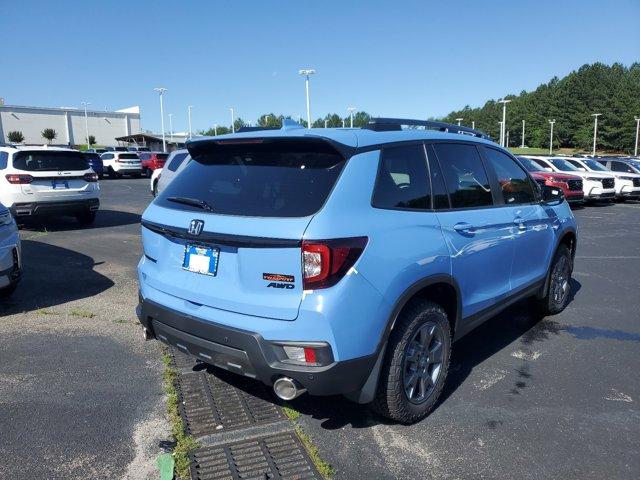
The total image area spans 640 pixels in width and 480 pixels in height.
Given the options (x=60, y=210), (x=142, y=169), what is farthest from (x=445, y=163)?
(x=142, y=169)

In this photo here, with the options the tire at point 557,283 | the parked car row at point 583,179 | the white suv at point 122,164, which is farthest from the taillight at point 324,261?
the white suv at point 122,164

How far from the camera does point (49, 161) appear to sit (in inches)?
411

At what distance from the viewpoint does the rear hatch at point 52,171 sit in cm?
1002

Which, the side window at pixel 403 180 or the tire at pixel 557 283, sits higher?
the side window at pixel 403 180

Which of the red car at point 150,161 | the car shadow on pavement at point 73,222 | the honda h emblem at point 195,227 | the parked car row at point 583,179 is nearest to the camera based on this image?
the honda h emblem at point 195,227

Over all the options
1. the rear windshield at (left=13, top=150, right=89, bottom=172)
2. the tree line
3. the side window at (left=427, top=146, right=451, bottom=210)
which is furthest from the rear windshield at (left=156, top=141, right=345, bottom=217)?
the tree line

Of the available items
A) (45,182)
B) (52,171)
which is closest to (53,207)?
(45,182)

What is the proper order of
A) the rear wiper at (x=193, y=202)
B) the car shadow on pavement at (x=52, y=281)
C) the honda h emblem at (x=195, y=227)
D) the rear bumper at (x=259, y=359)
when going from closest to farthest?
the rear bumper at (x=259, y=359), the honda h emblem at (x=195, y=227), the rear wiper at (x=193, y=202), the car shadow on pavement at (x=52, y=281)

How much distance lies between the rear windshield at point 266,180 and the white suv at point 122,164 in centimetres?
3024

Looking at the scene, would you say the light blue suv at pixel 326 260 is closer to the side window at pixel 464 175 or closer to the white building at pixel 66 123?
the side window at pixel 464 175

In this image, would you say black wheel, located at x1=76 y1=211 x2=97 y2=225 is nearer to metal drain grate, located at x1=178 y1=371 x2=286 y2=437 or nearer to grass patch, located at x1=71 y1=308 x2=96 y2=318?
grass patch, located at x1=71 y1=308 x2=96 y2=318

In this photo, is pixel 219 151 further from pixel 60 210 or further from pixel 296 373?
pixel 60 210

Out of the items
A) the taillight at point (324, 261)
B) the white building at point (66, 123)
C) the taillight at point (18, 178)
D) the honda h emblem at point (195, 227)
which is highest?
the white building at point (66, 123)

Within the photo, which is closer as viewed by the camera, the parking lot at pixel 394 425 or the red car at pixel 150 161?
the parking lot at pixel 394 425
